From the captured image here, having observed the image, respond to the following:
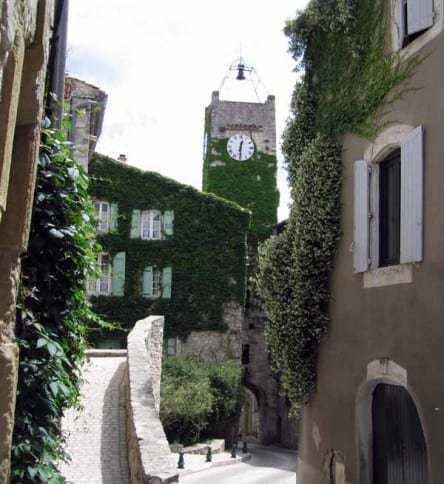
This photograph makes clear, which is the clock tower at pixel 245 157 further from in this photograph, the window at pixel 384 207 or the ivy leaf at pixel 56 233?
the ivy leaf at pixel 56 233

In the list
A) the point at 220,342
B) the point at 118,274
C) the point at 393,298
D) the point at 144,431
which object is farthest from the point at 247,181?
the point at 144,431

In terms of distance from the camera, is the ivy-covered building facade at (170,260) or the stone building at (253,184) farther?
the stone building at (253,184)

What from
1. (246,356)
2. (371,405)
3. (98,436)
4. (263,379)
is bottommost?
(263,379)

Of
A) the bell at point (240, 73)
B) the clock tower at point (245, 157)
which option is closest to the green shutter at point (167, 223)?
the clock tower at point (245, 157)

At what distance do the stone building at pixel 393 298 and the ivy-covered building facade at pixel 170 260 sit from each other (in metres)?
18.0

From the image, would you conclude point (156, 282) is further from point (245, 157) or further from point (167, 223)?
point (245, 157)

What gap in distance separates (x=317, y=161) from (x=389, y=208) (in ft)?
5.62

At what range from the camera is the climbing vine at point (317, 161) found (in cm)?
966

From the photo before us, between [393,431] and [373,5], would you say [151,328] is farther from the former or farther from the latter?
[373,5]

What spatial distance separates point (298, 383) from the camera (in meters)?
10.7

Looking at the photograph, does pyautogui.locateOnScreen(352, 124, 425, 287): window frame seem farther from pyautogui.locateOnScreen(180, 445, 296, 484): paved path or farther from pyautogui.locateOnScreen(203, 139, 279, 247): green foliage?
pyautogui.locateOnScreen(203, 139, 279, 247): green foliage

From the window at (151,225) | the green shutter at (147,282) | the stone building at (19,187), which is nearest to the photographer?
the stone building at (19,187)

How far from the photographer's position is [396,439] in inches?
340

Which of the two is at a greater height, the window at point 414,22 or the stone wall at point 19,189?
the window at point 414,22
